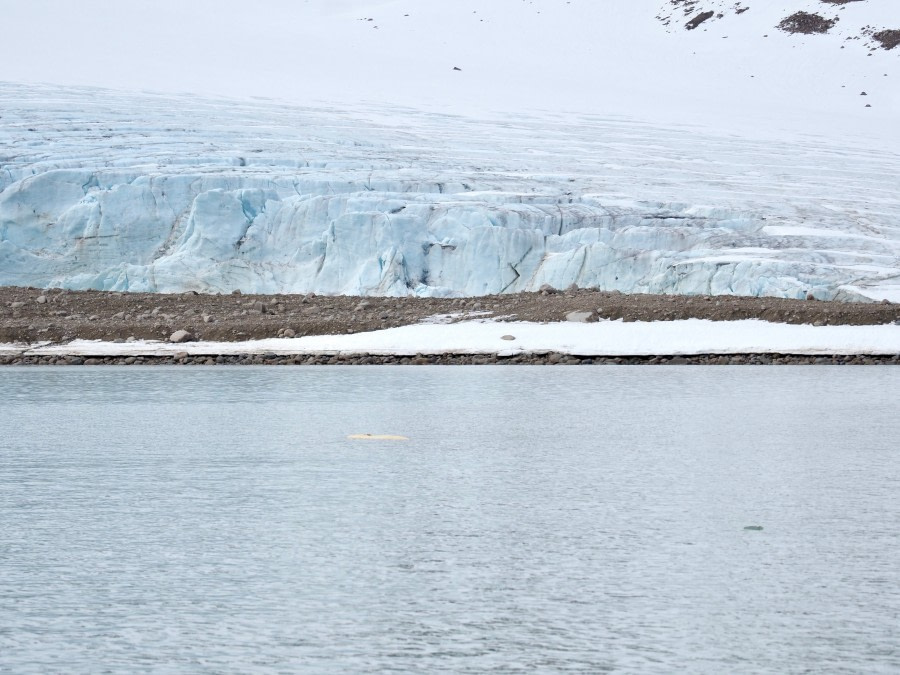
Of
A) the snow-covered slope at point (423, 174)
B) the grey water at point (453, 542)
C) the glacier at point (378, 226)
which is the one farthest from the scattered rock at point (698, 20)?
the grey water at point (453, 542)

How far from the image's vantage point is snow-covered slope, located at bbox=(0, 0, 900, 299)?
69.8 feet

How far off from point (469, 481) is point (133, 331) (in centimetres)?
1308

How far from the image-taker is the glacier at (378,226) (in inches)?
832

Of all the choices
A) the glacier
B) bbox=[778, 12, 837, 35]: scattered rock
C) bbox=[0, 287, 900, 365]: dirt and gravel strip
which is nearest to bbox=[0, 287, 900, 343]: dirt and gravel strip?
bbox=[0, 287, 900, 365]: dirt and gravel strip

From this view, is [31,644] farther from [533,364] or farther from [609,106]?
[609,106]

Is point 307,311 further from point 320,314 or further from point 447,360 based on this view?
point 447,360

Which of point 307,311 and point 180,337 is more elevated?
point 307,311

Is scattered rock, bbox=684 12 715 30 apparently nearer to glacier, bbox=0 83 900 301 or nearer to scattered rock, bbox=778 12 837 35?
scattered rock, bbox=778 12 837 35

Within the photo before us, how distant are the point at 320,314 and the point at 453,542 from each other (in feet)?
47.5

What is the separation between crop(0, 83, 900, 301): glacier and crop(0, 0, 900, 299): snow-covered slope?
40 mm

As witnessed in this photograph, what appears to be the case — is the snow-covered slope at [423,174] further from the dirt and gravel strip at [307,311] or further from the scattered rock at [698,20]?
the scattered rock at [698,20]

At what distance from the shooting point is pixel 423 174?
80.5 ft

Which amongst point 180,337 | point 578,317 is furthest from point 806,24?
point 180,337

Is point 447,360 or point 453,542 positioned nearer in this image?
point 453,542
